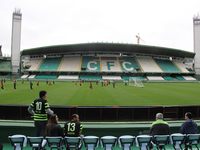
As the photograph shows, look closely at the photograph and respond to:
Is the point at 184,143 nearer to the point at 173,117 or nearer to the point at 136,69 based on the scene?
the point at 173,117

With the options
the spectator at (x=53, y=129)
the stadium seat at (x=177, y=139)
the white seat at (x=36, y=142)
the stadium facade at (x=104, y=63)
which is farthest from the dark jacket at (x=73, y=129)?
the stadium facade at (x=104, y=63)

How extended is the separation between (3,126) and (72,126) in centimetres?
356

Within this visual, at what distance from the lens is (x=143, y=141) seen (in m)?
7.02

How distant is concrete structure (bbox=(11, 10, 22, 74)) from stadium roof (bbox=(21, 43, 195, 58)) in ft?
20.4

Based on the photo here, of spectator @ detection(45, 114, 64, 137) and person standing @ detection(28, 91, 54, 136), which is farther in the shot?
person standing @ detection(28, 91, 54, 136)

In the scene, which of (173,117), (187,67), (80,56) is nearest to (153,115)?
(173,117)

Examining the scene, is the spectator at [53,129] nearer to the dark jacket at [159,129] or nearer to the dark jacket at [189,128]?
the dark jacket at [159,129]

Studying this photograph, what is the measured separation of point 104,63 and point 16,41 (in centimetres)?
2309

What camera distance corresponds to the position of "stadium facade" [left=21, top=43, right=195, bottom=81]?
7669cm

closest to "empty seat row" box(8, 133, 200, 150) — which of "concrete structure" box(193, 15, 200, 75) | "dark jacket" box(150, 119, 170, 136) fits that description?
"dark jacket" box(150, 119, 170, 136)

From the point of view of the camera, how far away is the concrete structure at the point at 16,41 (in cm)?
7975

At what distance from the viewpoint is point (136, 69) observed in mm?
77375

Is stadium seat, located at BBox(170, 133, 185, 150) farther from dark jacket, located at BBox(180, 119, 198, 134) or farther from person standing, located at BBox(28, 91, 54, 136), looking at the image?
person standing, located at BBox(28, 91, 54, 136)

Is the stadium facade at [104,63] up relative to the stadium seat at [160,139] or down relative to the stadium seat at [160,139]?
up
